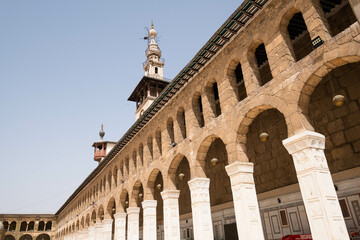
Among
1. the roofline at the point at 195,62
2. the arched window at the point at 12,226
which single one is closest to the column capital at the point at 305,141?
the roofline at the point at 195,62

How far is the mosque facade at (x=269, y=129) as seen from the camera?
23.7 feet

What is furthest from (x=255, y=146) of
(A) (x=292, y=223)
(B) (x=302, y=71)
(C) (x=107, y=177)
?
(C) (x=107, y=177)

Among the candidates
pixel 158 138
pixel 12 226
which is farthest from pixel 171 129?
pixel 12 226

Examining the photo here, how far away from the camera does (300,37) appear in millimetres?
11695

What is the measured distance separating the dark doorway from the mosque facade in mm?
56

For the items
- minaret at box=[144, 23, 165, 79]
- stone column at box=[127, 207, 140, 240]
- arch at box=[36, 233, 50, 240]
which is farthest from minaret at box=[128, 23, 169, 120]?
arch at box=[36, 233, 50, 240]

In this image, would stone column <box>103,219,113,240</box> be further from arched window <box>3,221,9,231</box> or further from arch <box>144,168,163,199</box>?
arched window <box>3,221,9,231</box>

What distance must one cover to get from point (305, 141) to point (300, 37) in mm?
6434

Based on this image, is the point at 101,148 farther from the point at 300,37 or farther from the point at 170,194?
the point at 300,37

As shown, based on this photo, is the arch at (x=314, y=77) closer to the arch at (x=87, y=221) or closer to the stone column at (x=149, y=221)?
the stone column at (x=149, y=221)

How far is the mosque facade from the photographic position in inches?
284

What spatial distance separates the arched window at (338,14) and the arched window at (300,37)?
1.01m

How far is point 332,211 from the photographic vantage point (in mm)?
6469

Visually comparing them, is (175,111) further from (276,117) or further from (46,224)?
(46,224)
